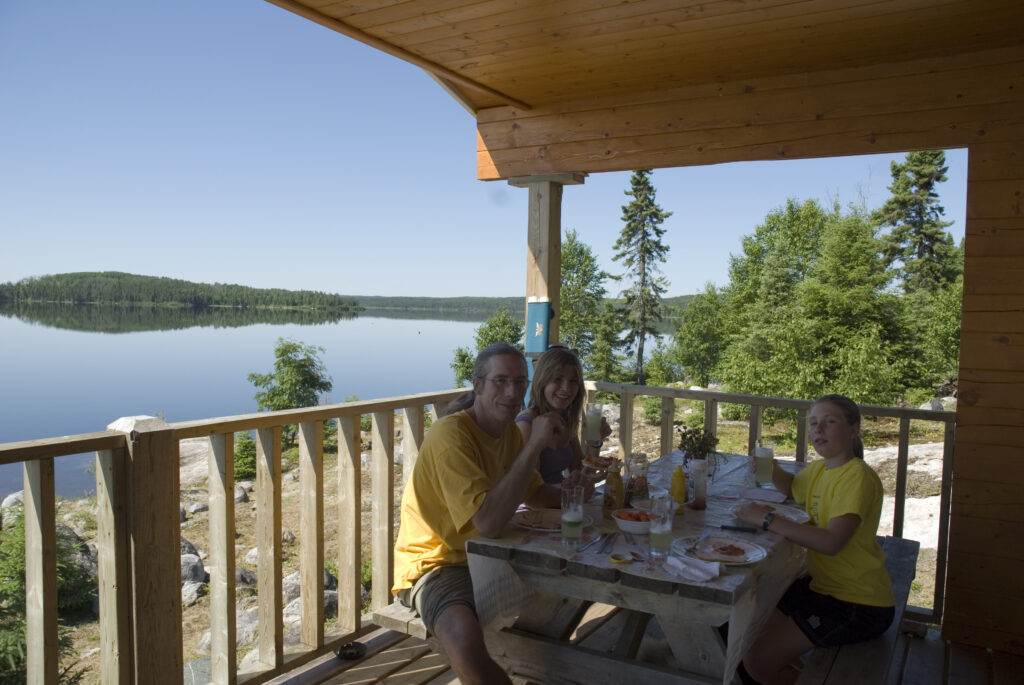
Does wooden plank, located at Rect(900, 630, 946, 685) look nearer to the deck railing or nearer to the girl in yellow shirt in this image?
the deck railing

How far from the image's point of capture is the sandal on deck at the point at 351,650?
260 cm

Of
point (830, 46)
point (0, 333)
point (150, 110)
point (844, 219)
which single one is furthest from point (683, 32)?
point (150, 110)

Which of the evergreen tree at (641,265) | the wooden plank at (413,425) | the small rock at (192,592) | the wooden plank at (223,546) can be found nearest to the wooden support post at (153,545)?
the wooden plank at (223,546)

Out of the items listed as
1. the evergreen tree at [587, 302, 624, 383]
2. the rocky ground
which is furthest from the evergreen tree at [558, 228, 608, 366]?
the rocky ground

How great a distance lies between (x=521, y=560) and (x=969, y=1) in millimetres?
2359

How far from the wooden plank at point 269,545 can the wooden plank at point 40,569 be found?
0.68 metres

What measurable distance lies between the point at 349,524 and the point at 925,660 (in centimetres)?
243

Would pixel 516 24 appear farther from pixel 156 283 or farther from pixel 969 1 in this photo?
pixel 156 283

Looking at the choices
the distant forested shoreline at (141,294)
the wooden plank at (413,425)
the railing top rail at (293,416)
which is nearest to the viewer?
the railing top rail at (293,416)

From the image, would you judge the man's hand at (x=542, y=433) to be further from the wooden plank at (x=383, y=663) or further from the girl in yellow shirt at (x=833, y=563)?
the wooden plank at (x=383, y=663)

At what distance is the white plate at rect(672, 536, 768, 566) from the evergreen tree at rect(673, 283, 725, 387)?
32793mm

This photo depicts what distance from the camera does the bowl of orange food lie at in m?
1.82

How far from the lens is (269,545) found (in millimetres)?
2365

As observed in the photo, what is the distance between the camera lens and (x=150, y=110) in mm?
46312
